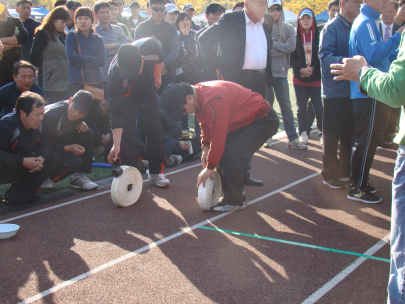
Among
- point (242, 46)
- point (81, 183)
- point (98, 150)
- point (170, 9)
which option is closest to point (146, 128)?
point (81, 183)

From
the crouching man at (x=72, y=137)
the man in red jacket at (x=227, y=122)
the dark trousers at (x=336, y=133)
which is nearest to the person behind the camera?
the man in red jacket at (x=227, y=122)

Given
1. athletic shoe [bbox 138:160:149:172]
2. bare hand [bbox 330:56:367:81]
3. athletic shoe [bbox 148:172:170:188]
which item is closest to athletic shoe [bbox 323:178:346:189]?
athletic shoe [bbox 148:172:170:188]

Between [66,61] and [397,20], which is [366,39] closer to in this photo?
[397,20]

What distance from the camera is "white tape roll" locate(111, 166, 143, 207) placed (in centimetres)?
424

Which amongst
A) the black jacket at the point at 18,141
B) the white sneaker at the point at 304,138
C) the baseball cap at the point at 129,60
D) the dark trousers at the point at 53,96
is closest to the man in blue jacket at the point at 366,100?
the baseball cap at the point at 129,60

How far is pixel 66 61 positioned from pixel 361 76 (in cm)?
542

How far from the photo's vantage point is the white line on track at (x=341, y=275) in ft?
8.92

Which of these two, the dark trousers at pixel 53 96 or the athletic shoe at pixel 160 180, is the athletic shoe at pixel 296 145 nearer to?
the athletic shoe at pixel 160 180

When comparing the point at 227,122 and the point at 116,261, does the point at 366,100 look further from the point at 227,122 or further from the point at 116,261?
the point at 116,261

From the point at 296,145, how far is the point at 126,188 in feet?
11.5

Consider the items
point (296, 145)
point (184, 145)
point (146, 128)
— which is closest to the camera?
point (146, 128)

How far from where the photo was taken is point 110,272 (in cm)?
310

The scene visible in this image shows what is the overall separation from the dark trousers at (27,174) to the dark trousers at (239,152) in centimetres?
209

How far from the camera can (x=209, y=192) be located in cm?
409
